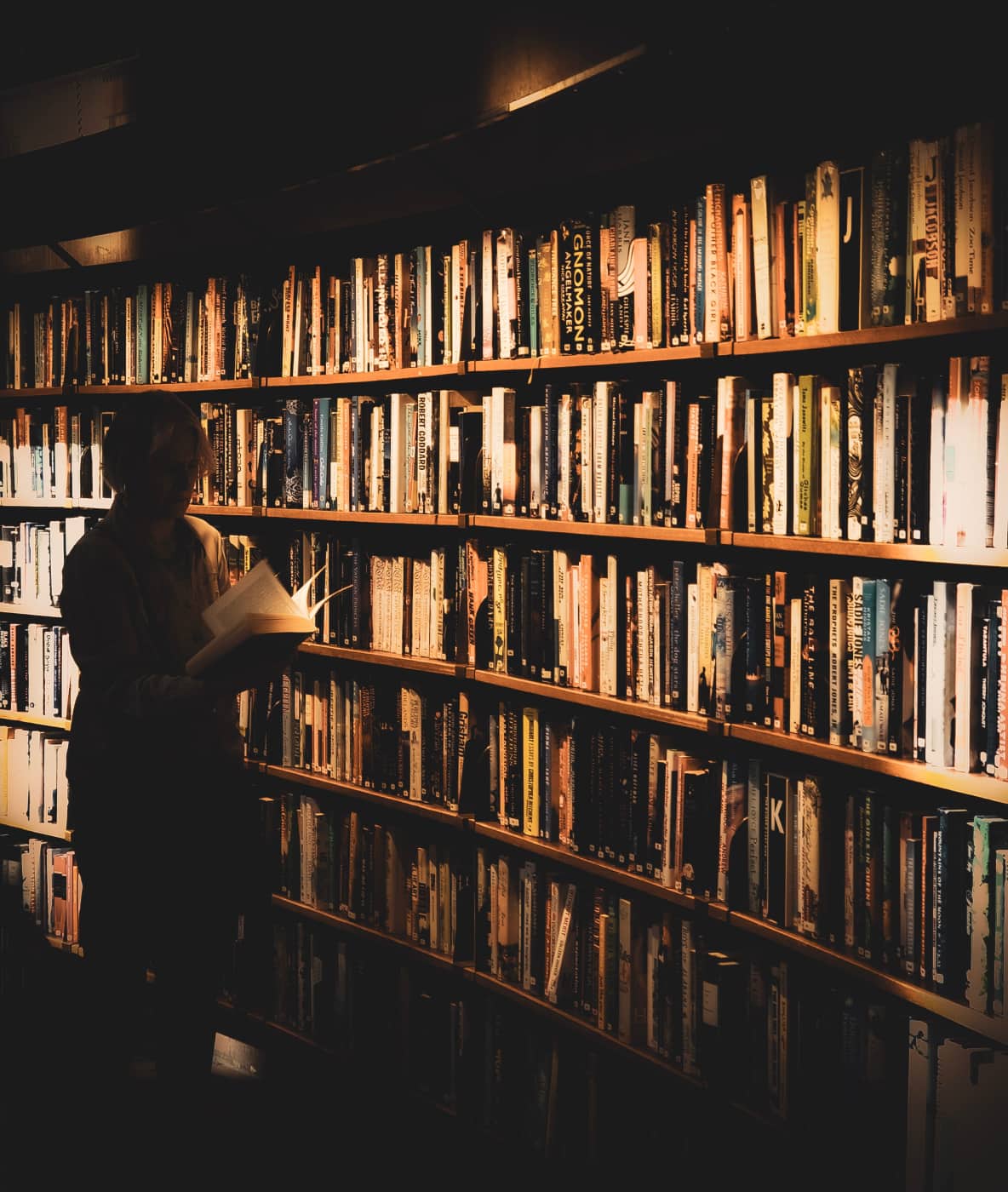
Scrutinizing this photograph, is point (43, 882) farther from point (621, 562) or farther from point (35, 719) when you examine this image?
point (621, 562)

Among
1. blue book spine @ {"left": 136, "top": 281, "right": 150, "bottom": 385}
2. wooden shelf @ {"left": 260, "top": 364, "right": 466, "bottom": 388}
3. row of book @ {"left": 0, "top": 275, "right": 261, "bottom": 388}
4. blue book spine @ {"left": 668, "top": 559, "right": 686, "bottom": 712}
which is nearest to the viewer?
blue book spine @ {"left": 668, "top": 559, "right": 686, "bottom": 712}

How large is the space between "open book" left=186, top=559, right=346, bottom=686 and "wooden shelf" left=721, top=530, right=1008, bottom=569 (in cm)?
78

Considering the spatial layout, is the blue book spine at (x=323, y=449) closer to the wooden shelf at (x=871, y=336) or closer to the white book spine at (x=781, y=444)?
the wooden shelf at (x=871, y=336)

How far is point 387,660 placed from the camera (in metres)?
2.87

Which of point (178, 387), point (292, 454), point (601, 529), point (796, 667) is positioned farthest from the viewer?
point (178, 387)

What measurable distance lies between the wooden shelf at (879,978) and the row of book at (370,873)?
0.84 meters

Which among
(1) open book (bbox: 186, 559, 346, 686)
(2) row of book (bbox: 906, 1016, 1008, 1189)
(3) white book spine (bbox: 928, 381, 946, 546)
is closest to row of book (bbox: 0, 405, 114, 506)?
(1) open book (bbox: 186, 559, 346, 686)

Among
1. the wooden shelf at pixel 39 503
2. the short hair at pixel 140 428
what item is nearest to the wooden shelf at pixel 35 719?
the wooden shelf at pixel 39 503

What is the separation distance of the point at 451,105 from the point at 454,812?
5.09 feet

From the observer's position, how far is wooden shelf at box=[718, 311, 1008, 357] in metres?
1.75

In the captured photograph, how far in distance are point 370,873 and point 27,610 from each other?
1534mm

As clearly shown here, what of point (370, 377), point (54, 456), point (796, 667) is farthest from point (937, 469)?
point (54, 456)

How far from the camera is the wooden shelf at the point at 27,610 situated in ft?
12.2

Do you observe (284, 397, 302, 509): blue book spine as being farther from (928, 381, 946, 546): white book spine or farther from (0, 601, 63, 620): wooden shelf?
(928, 381, 946, 546): white book spine
